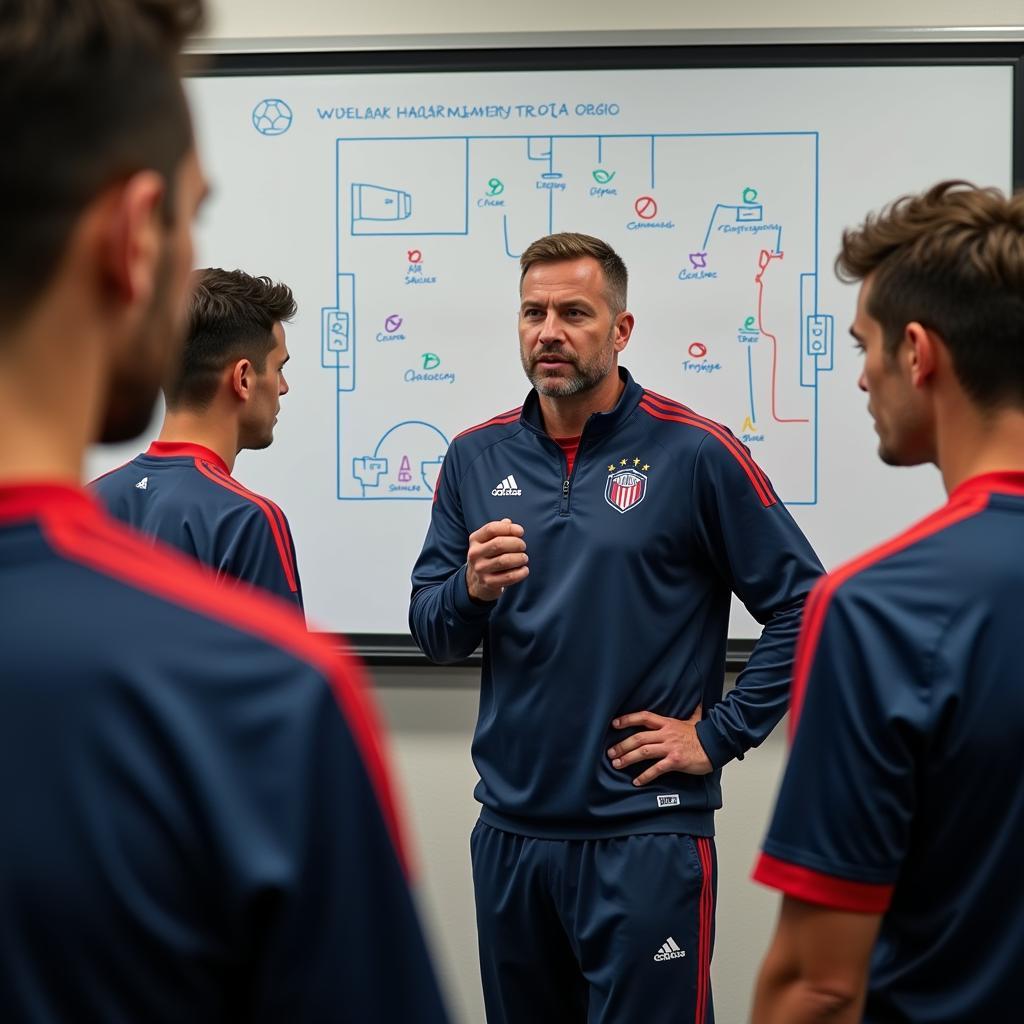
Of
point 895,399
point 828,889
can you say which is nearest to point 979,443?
point 895,399

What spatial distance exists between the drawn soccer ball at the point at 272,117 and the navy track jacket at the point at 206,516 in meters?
1.06

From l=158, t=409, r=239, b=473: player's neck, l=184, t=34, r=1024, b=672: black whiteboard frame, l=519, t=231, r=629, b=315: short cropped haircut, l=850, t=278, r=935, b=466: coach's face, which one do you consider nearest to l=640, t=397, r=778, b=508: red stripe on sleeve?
l=519, t=231, r=629, b=315: short cropped haircut

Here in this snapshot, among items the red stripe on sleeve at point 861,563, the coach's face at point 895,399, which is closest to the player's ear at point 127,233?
the red stripe on sleeve at point 861,563

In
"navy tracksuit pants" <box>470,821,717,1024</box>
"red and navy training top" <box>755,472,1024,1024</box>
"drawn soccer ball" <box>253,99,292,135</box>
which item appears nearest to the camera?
"red and navy training top" <box>755,472,1024,1024</box>

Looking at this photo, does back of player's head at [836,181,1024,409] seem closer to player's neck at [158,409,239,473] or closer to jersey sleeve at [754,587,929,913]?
jersey sleeve at [754,587,929,913]

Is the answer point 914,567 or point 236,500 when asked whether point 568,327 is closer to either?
point 236,500

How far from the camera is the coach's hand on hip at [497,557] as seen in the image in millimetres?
1969

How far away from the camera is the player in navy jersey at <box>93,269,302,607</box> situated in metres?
1.94

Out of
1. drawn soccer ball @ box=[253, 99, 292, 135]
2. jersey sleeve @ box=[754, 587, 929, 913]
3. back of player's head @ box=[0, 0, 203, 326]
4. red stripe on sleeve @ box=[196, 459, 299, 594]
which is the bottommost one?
jersey sleeve @ box=[754, 587, 929, 913]

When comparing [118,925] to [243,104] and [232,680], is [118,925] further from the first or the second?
[243,104]

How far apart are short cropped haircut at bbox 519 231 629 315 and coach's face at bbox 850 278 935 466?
111 centimetres

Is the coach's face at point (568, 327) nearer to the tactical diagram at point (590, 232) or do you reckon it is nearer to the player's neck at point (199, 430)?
the tactical diagram at point (590, 232)

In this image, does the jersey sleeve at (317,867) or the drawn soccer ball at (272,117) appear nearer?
the jersey sleeve at (317,867)

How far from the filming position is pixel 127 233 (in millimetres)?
562
